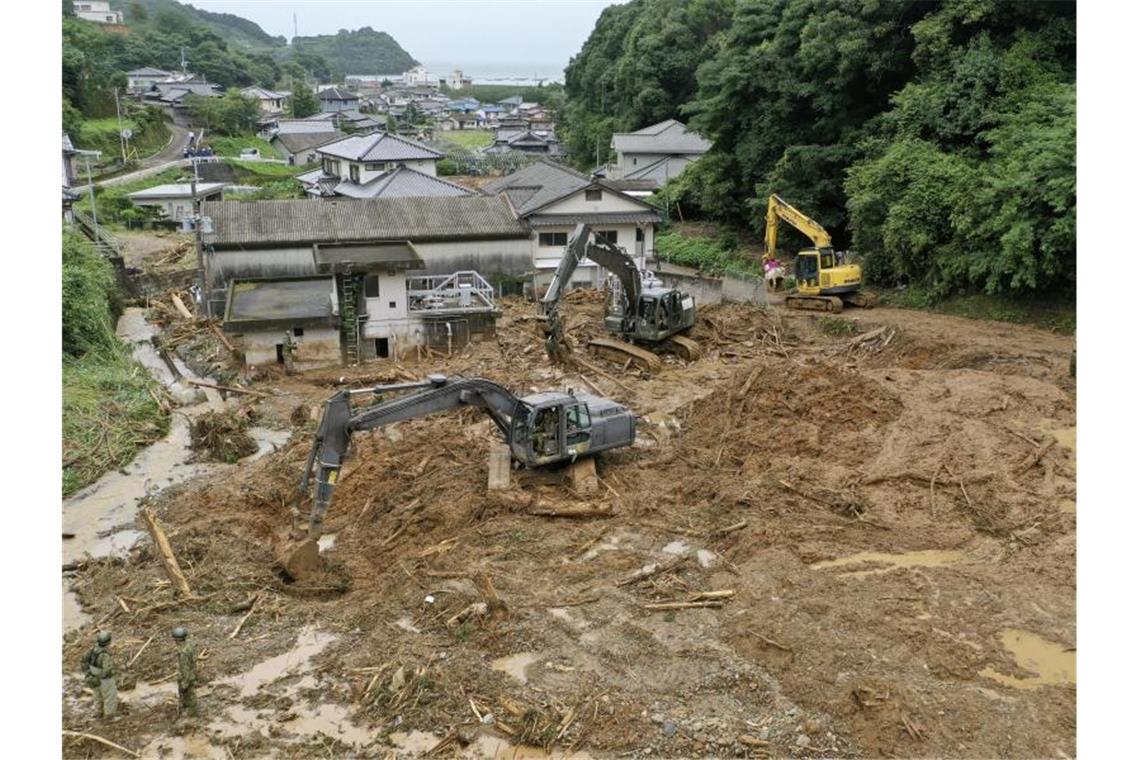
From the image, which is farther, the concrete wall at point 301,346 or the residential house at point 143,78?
the residential house at point 143,78

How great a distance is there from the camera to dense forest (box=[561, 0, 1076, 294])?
23.6m

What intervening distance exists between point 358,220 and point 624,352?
1175 centimetres

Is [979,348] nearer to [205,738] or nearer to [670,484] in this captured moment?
[670,484]

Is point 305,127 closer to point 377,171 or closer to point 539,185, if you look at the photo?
point 377,171

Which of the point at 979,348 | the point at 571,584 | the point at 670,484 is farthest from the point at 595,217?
the point at 571,584

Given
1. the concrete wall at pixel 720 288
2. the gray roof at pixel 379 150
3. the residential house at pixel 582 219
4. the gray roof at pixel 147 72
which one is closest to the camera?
the concrete wall at pixel 720 288

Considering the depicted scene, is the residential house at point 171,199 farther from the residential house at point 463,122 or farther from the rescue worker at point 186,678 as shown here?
the residential house at point 463,122

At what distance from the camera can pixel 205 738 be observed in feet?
32.1

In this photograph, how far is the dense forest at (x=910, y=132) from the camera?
2364cm

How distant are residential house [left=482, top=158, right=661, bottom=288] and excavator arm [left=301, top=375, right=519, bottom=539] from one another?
18.4 meters

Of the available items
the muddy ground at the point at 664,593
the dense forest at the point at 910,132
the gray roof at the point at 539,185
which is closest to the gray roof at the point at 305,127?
the gray roof at the point at 539,185

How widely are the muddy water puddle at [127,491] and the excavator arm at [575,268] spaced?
21.6 ft

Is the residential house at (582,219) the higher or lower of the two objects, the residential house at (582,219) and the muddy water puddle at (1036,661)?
the higher

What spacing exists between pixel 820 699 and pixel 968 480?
22.7ft
